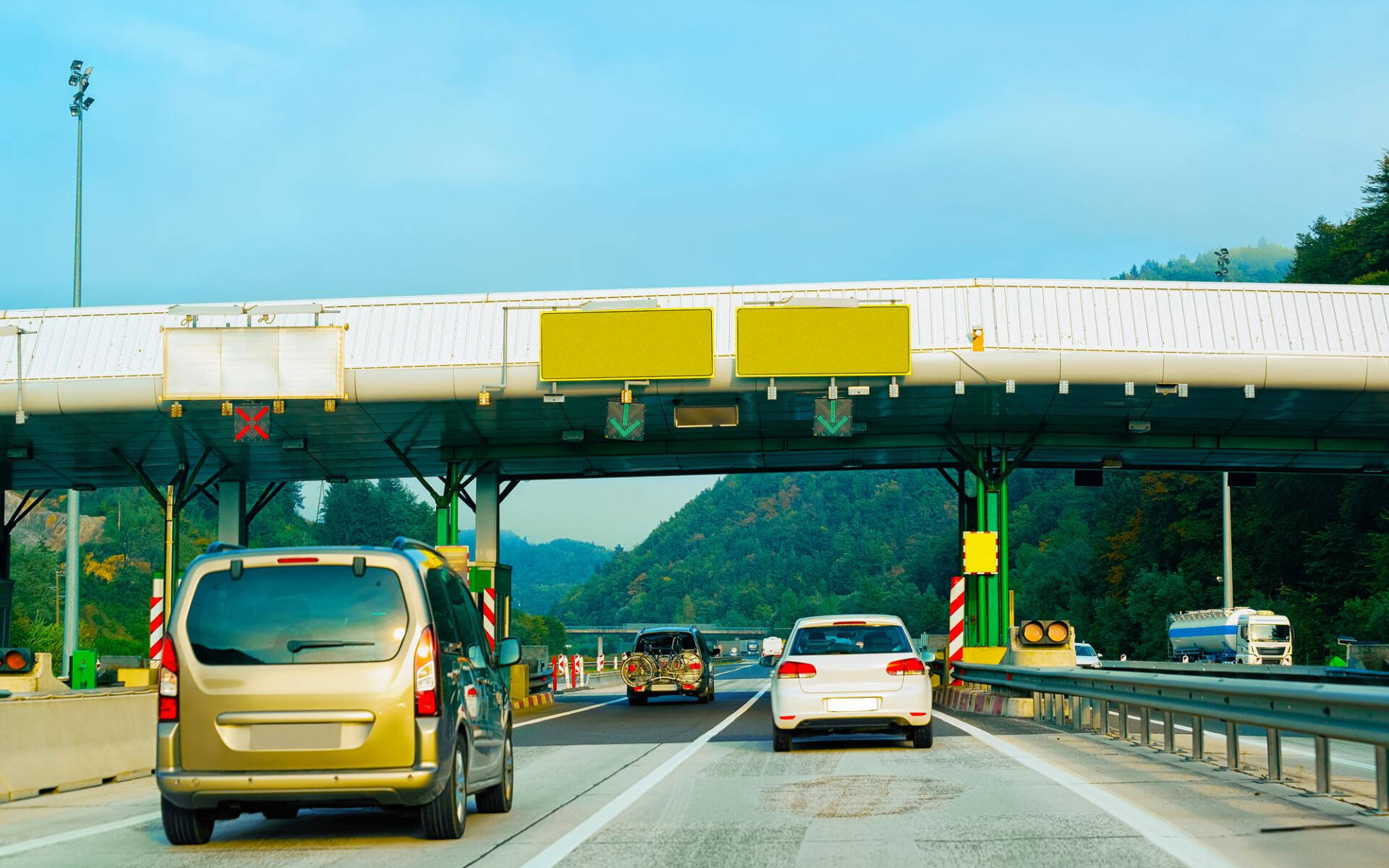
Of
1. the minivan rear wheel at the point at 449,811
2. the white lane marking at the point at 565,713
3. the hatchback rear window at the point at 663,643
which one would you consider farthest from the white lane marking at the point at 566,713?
the minivan rear wheel at the point at 449,811

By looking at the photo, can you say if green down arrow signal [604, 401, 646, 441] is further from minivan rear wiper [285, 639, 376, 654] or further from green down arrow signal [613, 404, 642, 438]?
minivan rear wiper [285, 639, 376, 654]

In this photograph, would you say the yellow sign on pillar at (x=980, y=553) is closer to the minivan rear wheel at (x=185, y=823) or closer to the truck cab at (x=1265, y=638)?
the minivan rear wheel at (x=185, y=823)

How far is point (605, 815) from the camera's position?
432 inches

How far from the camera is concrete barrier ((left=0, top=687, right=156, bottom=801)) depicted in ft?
43.1

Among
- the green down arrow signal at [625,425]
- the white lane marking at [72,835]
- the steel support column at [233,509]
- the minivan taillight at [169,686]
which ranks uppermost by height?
the green down arrow signal at [625,425]

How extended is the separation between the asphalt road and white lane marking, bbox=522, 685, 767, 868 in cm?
2

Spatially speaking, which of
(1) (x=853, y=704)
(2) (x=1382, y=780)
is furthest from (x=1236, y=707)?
(1) (x=853, y=704)

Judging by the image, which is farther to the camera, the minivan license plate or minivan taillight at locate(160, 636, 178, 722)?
minivan taillight at locate(160, 636, 178, 722)

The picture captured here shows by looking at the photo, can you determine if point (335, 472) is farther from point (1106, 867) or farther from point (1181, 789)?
point (1106, 867)

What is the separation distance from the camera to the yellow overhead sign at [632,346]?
27.3m

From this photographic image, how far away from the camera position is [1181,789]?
12.2 metres

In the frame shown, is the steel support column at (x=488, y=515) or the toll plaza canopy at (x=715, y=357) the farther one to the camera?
the steel support column at (x=488, y=515)

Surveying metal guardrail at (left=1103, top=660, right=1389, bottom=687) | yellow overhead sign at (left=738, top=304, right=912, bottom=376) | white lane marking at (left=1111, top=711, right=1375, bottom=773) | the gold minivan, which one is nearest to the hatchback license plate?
white lane marking at (left=1111, top=711, right=1375, bottom=773)

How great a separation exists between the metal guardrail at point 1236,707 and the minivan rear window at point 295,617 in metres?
6.06
